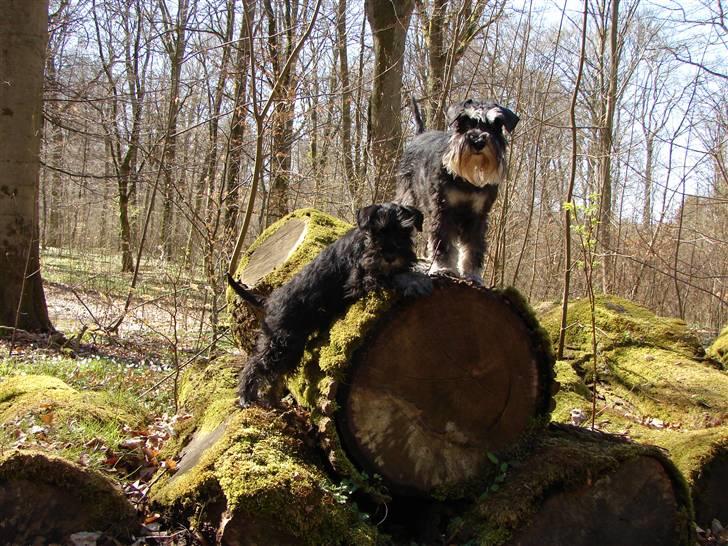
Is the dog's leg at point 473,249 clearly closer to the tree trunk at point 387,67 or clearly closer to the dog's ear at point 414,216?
the dog's ear at point 414,216

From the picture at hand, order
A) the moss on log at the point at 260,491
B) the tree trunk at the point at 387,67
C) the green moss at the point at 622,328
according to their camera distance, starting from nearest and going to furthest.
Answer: the moss on log at the point at 260,491
the green moss at the point at 622,328
the tree trunk at the point at 387,67

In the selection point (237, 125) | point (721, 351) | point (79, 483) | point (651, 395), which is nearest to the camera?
point (79, 483)

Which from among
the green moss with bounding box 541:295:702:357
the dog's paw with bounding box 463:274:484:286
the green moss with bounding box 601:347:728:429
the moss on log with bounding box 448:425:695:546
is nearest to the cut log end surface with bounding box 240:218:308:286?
the dog's paw with bounding box 463:274:484:286

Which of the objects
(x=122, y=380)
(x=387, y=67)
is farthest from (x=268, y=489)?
(x=387, y=67)

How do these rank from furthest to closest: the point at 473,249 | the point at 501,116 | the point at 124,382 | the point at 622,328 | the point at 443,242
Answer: the point at 124,382 → the point at 622,328 → the point at 473,249 → the point at 443,242 → the point at 501,116

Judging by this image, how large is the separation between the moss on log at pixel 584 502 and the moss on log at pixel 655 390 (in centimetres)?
76

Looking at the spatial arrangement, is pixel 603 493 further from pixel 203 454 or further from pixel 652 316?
pixel 652 316

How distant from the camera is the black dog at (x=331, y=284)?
135 inches

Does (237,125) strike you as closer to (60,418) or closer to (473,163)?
(473,163)

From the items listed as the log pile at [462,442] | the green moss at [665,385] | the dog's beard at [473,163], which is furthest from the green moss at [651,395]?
the dog's beard at [473,163]

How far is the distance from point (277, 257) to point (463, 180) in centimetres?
183

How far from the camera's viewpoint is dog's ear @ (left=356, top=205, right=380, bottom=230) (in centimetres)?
354

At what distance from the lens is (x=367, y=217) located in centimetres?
356

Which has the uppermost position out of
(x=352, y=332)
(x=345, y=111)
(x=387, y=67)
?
(x=345, y=111)
